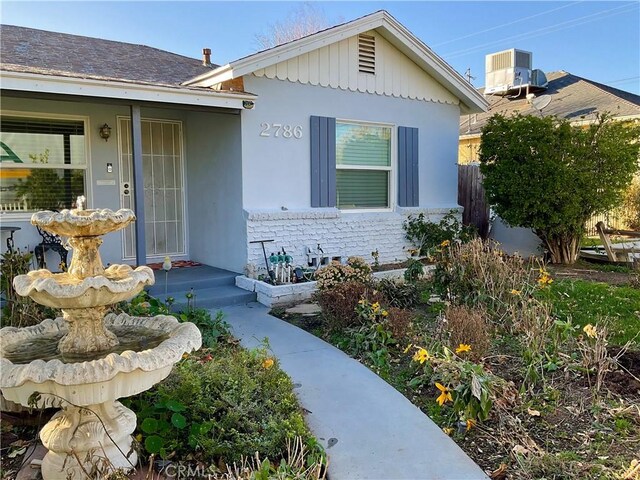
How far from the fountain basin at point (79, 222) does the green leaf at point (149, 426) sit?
123cm

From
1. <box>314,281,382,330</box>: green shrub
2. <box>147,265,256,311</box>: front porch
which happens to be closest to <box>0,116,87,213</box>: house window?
<box>147,265,256,311</box>: front porch

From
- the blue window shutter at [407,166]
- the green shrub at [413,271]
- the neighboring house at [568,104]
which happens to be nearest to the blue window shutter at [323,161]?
the blue window shutter at [407,166]

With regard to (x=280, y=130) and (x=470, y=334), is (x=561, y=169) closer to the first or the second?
(x=280, y=130)

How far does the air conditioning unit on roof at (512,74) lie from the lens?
1767 centimetres

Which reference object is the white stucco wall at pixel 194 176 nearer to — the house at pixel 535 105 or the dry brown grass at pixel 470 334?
the dry brown grass at pixel 470 334

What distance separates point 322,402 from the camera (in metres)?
3.79

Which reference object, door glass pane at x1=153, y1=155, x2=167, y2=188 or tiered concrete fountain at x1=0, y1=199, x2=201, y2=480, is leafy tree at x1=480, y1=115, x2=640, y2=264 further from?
tiered concrete fountain at x1=0, y1=199, x2=201, y2=480

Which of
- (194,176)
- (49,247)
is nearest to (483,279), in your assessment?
(194,176)

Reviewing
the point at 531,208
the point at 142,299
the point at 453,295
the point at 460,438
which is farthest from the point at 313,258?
the point at 460,438

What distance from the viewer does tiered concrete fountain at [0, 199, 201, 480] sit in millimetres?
2430

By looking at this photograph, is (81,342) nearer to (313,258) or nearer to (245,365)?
(245,365)

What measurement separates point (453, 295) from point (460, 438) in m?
2.79

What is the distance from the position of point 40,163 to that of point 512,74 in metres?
16.1

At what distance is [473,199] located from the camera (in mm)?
11078
